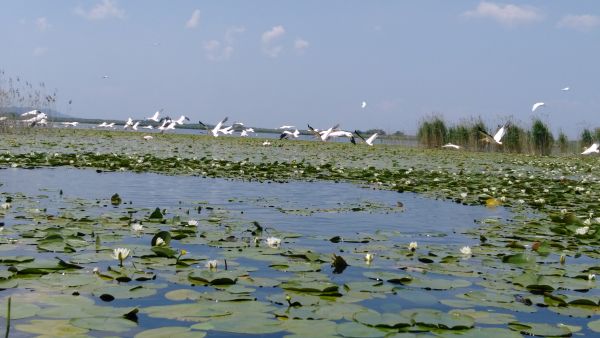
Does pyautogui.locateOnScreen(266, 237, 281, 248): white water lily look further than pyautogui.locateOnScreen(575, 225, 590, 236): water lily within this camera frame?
No

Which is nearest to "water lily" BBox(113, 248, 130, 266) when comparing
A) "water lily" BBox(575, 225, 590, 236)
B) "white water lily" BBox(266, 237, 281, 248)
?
"white water lily" BBox(266, 237, 281, 248)

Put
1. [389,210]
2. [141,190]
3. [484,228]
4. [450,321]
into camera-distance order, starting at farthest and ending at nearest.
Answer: [141,190]
[389,210]
[484,228]
[450,321]

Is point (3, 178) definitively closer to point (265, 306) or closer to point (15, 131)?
point (265, 306)

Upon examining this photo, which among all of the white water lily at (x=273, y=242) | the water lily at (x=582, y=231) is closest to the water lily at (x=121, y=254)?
the white water lily at (x=273, y=242)

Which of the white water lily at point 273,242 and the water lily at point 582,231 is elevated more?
the white water lily at point 273,242

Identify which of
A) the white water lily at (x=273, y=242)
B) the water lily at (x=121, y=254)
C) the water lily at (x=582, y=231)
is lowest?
the water lily at (x=582, y=231)

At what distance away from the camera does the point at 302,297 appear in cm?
322

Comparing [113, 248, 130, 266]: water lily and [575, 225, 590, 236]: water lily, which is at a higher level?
[113, 248, 130, 266]: water lily

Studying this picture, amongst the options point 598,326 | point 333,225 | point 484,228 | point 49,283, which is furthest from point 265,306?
point 484,228

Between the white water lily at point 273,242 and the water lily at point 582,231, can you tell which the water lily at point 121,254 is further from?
the water lily at point 582,231

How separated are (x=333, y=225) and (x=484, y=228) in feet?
5.14

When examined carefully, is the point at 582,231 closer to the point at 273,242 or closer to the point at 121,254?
the point at 273,242

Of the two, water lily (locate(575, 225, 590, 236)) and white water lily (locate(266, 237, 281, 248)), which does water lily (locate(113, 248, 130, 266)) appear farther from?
water lily (locate(575, 225, 590, 236))

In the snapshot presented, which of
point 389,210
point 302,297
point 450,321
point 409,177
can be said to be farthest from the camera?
point 409,177
